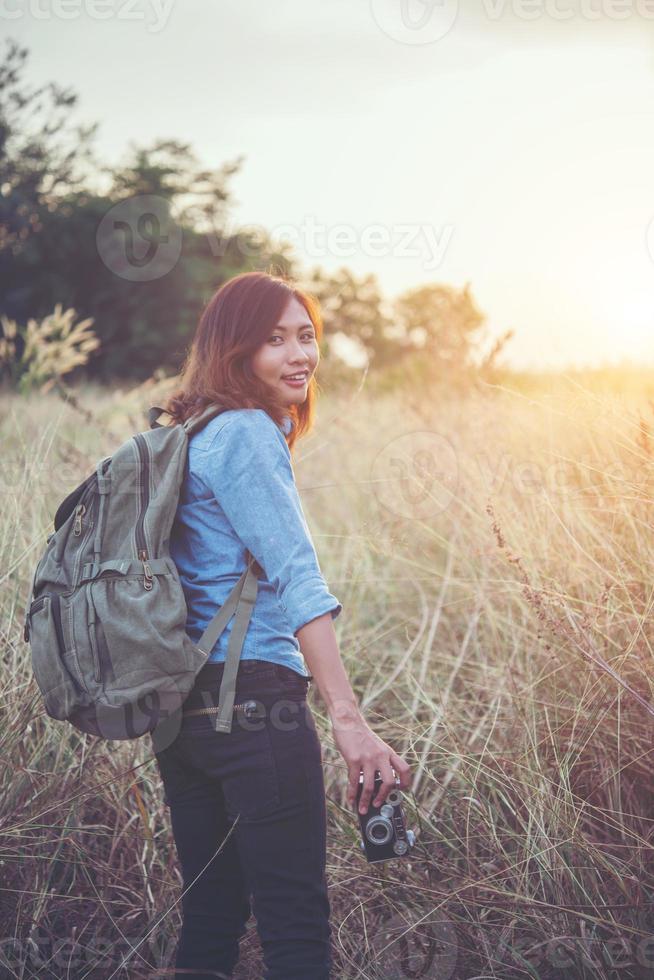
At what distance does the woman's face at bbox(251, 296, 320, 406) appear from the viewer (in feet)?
5.49

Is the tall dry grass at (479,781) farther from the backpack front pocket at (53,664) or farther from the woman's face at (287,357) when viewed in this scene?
the woman's face at (287,357)

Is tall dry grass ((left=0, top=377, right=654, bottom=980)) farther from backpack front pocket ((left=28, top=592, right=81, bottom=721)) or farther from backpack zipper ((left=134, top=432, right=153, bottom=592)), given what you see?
backpack zipper ((left=134, top=432, right=153, bottom=592))

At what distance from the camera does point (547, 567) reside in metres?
2.55

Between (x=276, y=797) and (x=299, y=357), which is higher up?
(x=299, y=357)

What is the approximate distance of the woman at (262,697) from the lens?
142cm

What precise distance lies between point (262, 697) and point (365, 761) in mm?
217

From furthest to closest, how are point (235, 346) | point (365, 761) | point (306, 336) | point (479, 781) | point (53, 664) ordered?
point (479, 781) < point (306, 336) < point (235, 346) < point (53, 664) < point (365, 761)

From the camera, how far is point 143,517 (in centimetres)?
152

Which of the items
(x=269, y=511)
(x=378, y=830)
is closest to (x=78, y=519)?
(x=269, y=511)

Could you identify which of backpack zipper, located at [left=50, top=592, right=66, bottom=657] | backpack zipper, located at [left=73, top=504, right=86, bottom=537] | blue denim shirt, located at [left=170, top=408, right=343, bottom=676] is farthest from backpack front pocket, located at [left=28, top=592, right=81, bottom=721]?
blue denim shirt, located at [left=170, top=408, right=343, bottom=676]

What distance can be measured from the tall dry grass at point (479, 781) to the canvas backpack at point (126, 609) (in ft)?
2.02

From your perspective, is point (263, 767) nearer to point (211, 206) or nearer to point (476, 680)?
point (476, 680)

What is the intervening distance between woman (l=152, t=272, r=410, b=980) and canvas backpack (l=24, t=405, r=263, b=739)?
1.4 inches

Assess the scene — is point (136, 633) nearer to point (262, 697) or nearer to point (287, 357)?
point (262, 697)
